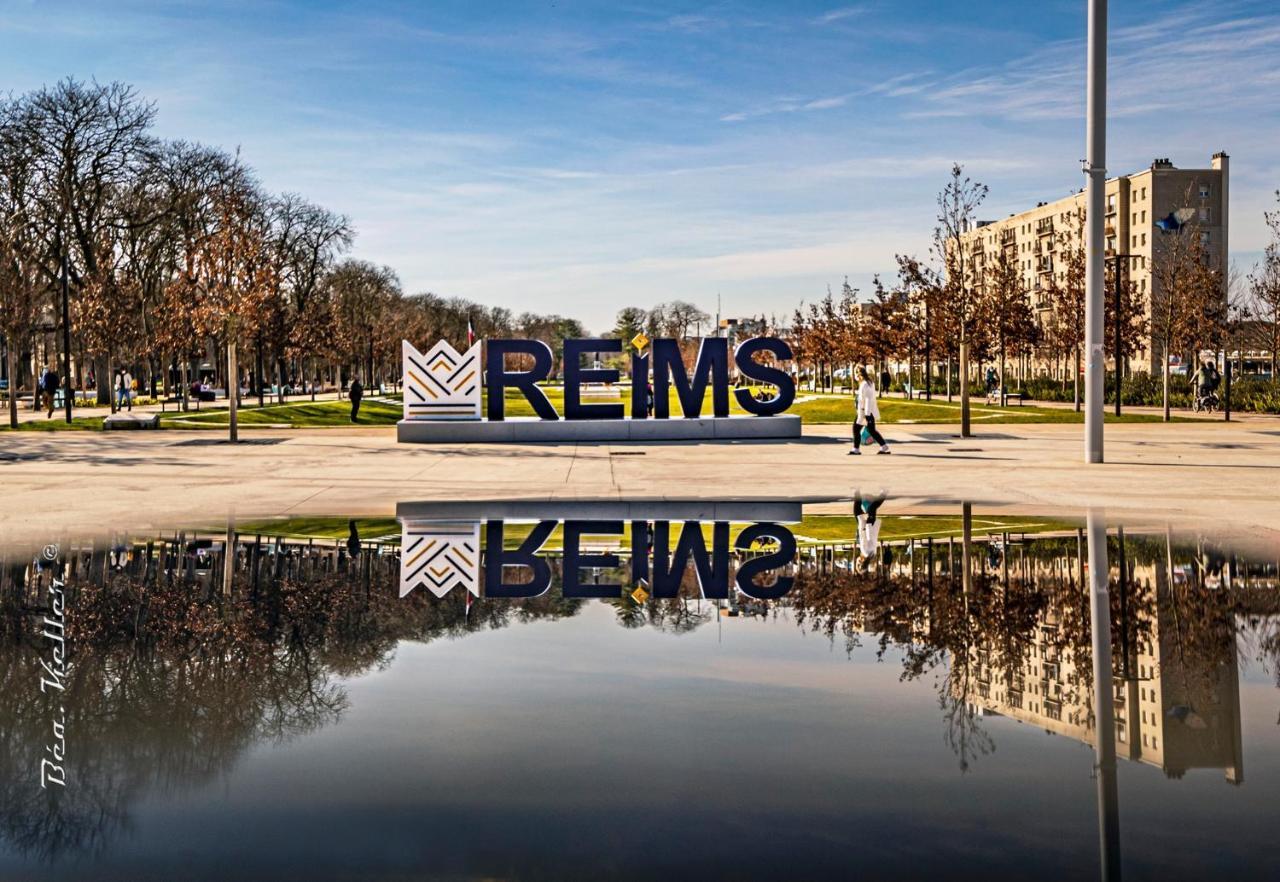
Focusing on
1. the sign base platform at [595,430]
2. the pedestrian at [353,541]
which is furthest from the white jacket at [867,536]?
the sign base platform at [595,430]

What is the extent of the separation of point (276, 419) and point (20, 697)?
41063 mm

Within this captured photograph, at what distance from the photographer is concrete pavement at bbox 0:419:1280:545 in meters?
16.3

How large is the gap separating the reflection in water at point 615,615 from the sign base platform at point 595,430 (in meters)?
17.0

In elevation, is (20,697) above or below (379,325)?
below

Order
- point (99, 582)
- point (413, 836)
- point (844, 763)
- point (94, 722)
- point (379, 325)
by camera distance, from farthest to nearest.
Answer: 1. point (379, 325)
2. point (99, 582)
3. point (94, 722)
4. point (844, 763)
5. point (413, 836)

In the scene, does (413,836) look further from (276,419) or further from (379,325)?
(379,325)

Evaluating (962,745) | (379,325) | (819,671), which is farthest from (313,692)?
(379,325)

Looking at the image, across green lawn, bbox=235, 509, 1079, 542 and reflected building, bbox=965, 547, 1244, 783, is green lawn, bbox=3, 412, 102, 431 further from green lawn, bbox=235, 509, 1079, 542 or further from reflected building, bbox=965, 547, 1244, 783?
reflected building, bbox=965, 547, 1244, 783

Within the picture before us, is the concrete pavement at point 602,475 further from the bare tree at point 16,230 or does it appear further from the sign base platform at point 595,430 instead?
the bare tree at point 16,230

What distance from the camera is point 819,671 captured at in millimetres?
7453

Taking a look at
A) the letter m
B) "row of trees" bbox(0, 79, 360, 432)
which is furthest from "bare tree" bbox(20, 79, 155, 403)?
the letter m

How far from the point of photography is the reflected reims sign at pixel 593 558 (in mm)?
10500

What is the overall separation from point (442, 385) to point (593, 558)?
21.0 meters

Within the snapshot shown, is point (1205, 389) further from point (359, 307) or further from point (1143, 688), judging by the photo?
point (359, 307)
